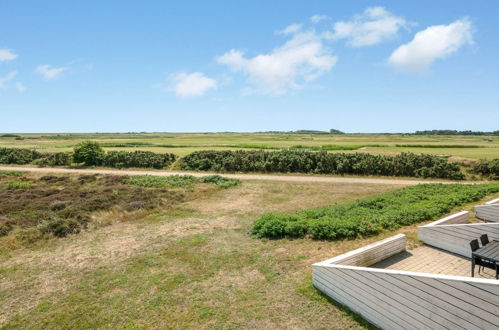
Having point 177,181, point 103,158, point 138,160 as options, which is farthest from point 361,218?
point 103,158

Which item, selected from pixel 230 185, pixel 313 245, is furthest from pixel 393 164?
pixel 313 245

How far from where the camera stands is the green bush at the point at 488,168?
27.8 metres

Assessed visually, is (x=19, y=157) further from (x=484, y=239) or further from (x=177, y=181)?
(x=484, y=239)

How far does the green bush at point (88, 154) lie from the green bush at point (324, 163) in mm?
12982

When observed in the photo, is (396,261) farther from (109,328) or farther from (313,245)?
(109,328)

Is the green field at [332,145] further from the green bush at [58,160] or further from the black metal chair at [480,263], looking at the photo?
the black metal chair at [480,263]

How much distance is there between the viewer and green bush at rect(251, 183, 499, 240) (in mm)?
12148

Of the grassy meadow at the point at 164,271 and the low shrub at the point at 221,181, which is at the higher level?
Result: the low shrub at the point at 221,181

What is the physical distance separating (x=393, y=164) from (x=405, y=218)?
19423mm

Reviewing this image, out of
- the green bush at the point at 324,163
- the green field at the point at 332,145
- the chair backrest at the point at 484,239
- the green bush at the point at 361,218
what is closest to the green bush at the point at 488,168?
the green bush at the point at 324,163

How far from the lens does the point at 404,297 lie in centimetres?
595

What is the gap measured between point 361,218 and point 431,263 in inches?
176

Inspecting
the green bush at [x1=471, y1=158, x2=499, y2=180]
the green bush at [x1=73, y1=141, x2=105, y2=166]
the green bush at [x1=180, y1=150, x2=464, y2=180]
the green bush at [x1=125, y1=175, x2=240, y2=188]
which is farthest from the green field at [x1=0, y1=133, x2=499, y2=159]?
the green bush at [x1=125, y1=175, x2=240, y2=188]

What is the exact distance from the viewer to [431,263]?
9023 millimetres
